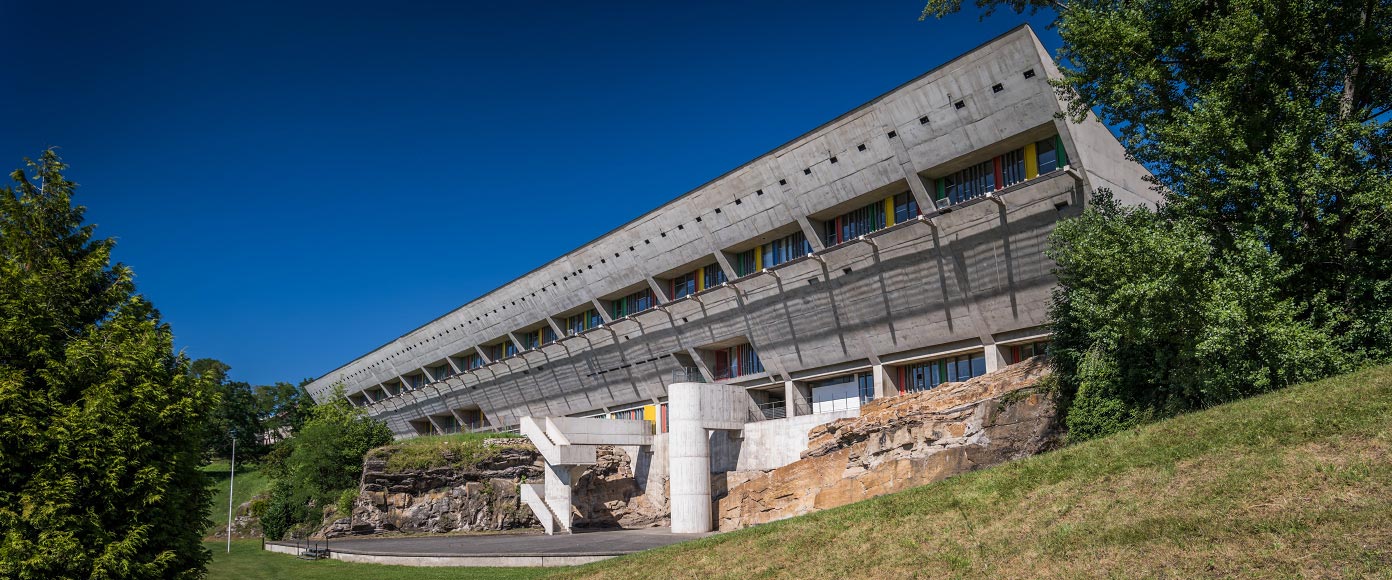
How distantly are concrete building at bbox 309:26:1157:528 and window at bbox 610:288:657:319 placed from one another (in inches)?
→ 4.8

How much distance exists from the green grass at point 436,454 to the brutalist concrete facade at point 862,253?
7340 mm

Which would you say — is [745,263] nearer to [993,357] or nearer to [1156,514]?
[993,357]

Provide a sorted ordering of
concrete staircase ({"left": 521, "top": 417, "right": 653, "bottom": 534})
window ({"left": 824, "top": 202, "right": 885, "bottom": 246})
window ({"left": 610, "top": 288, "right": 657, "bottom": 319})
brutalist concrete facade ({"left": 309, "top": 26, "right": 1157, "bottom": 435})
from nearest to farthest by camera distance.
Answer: brutalist concrete facade ({"left": 309, "top": 26, "right": 1157, "bottom": 435}) < window ({"left": 824, "top": 202, "right": 885, "bottom": 246}) < concrete staircase ({"left": 521, "top": 417, "right": 653, "bottom": 534}) < window ({"left": 610, "top": 288, "right": 657, "bottom": 319})

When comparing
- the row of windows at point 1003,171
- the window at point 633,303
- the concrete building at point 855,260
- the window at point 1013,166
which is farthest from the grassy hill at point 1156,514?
the window at point 633,303

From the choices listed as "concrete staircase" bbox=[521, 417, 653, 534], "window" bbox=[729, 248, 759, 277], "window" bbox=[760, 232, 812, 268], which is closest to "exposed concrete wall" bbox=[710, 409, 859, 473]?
"concrete staircase" bbox=[521, 417, 653, 534]

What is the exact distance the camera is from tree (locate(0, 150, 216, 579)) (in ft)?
36.7

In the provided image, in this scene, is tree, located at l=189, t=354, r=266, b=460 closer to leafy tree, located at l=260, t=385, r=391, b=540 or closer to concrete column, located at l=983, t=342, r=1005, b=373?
leafy tree, located at l=260, t=385, r=391, b=540

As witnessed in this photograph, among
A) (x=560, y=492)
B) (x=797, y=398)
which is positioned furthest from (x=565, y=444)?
(x=797, y=398)

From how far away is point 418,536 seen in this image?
42.8m

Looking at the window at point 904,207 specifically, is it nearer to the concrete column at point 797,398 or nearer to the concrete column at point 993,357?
the concrete column at point 993,357

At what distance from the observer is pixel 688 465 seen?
31891 mm

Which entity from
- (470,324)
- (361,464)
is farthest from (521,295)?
(361,464)

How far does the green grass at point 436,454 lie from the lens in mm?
46812

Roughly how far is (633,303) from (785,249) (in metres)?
13.5
